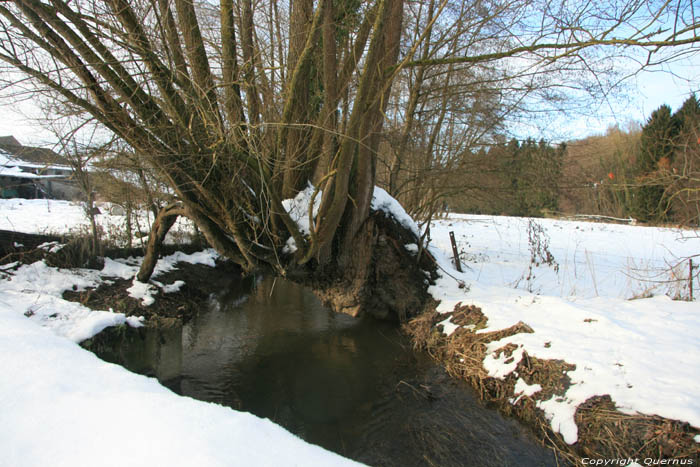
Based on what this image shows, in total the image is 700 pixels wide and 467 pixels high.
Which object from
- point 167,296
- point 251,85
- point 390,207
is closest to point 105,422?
point 251,85

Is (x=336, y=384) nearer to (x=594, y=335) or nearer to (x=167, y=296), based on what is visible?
(x=594, y=335)

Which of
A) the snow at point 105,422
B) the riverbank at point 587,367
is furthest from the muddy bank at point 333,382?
the snow at point 105,422

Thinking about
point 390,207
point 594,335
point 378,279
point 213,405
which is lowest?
point 594,335

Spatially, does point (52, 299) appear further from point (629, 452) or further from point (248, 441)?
point (629, 452)

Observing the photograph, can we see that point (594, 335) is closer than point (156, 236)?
Yes

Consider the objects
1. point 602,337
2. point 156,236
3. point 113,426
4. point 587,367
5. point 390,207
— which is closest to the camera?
point 113,426

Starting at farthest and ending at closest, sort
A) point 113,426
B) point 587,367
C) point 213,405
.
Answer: point 587,367 → point 213,405 → point 113,426

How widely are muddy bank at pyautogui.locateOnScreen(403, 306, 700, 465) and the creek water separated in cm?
18

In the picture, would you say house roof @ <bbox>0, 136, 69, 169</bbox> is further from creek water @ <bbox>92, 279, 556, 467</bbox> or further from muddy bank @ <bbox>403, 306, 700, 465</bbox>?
muddy bank @ <bbox>403, 306, 700, 465</bbox>

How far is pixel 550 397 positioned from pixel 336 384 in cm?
251

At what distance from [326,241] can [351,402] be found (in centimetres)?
250

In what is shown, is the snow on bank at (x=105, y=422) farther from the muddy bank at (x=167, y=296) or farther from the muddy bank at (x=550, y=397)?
the muddy bank at (x=167, y=296)

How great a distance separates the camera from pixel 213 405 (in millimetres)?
1876

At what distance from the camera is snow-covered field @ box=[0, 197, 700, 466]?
4.75 feet
